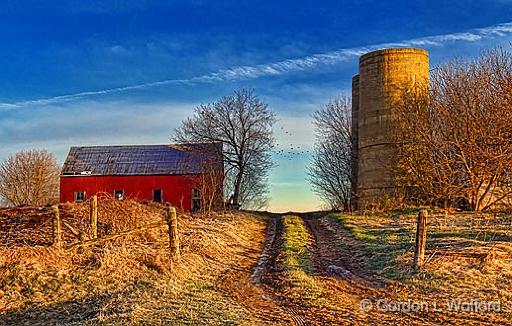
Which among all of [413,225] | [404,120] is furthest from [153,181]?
[413,225]

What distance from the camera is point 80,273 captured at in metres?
12.9

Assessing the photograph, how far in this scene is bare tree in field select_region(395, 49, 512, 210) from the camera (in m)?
29.5

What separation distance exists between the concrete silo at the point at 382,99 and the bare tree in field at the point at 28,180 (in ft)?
117

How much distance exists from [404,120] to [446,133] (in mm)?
2784

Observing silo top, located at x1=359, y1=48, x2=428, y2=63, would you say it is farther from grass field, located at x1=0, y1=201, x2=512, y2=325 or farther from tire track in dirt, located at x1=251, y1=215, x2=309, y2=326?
grass field, located at x1=0, y1=201, x2=512, y2=325

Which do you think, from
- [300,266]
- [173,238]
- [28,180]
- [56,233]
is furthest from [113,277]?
[28,180]

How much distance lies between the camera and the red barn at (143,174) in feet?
143

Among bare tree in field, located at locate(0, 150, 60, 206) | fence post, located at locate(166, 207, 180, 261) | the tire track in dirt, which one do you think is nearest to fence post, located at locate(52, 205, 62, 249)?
fence post, located at locate(166, 207, 180, 261)

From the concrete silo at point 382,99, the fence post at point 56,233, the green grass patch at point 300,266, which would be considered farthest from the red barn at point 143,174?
the fence post at point 56,233

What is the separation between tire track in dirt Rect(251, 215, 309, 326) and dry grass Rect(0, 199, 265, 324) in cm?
75

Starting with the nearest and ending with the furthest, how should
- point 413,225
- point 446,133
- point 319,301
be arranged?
point 319,301 → point 413,225 → point 446,133

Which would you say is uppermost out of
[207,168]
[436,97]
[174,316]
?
[436,97]

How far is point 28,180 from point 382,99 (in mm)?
39878

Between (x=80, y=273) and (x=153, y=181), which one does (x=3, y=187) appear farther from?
(x=80, y=273)
